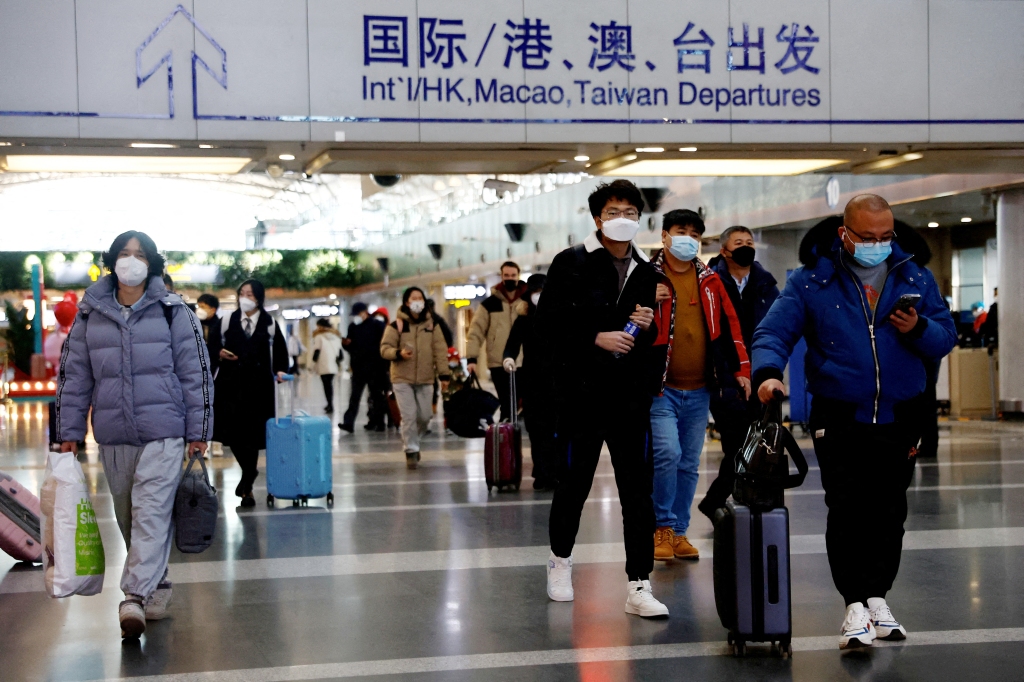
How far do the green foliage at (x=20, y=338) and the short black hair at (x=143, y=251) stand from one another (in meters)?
18.3

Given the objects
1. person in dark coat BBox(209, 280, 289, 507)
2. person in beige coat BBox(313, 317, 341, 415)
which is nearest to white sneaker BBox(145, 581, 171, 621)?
person in dark coat BBox(209, 280, 289, 507)

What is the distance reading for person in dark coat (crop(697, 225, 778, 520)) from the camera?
24.8 ft

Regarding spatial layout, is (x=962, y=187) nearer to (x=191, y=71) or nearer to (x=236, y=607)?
(x=191, y=71)

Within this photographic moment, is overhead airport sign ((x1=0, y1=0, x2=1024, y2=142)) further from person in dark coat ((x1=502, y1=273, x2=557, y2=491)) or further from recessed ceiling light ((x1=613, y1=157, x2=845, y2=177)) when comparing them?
person in dark coat ((x1=502, y1=273, x2=557, y2=491))

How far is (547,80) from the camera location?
1008 cm

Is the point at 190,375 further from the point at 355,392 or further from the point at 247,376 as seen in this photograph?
the point at 355,392

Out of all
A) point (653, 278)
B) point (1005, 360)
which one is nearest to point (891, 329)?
point (653, 278)

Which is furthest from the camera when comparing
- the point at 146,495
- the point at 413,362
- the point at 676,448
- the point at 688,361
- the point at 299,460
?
the point at 413,362

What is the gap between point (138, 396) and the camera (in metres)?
5.77

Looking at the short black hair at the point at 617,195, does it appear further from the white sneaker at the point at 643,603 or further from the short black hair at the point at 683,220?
the white sneaker at the point at 643,603

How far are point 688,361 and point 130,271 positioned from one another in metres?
3.09

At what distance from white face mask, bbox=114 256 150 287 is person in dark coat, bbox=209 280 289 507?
438 centimetres

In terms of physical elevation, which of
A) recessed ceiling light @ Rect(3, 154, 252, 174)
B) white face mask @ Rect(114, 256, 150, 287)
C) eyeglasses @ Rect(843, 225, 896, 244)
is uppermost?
recessed ceiling light @ Rect(3, 154, 252, 174)

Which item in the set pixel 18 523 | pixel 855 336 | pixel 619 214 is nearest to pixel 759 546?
pixel 855 336
